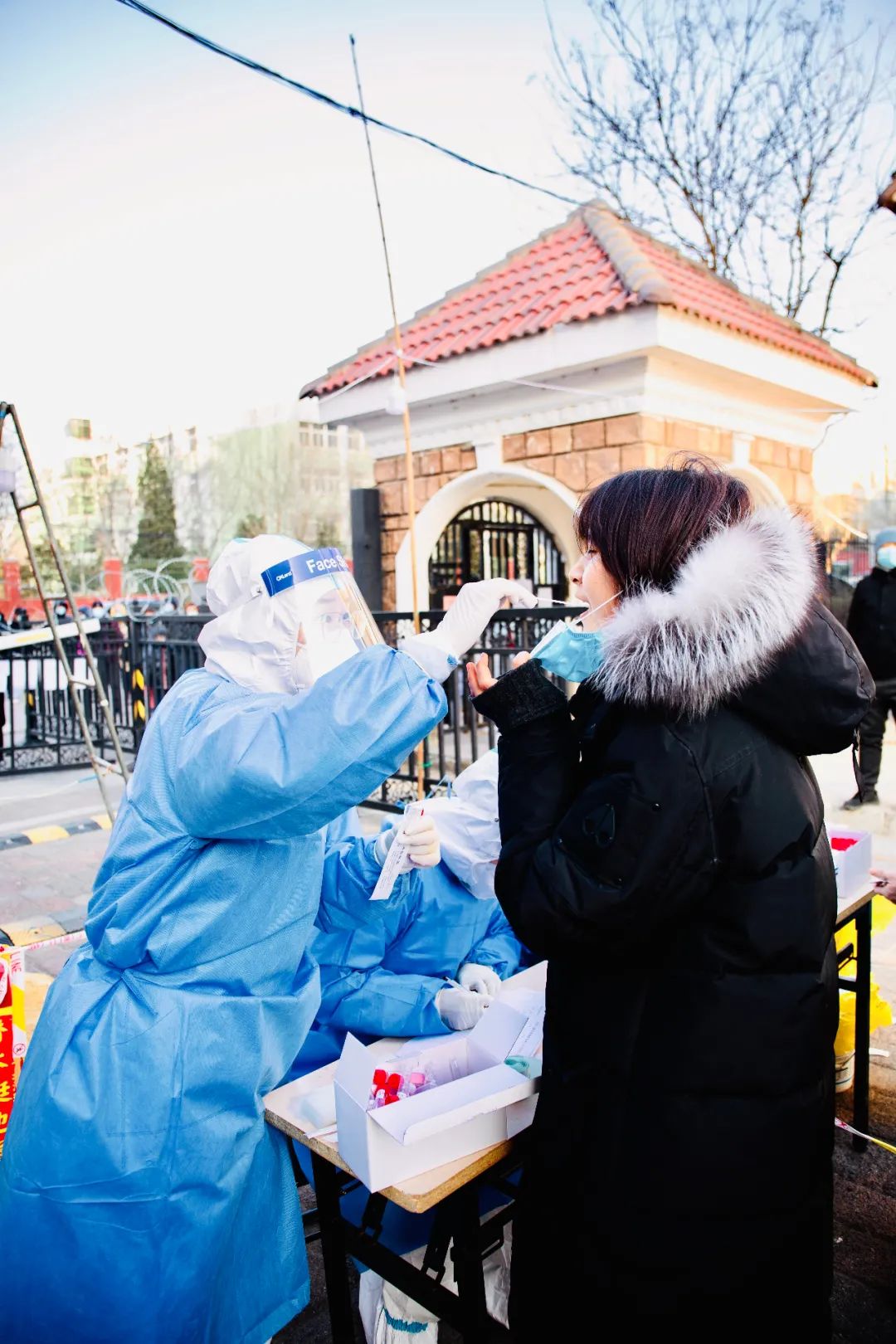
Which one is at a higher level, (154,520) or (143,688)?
(154,520)

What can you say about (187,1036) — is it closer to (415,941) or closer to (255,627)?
(255,627)

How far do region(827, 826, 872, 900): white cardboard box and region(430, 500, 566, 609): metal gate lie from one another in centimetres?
653

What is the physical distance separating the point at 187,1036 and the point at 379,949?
750 mm

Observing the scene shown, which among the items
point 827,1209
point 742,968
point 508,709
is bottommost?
point 827,1209

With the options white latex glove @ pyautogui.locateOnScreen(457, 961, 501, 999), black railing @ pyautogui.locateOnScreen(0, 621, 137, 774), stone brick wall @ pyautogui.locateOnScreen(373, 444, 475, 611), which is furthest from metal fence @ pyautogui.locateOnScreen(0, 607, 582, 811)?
white latex glove @ pyautogui.locateOnScreen(457, 961, 501, 999)

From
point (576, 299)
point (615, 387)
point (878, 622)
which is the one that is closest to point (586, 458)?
point (615, 387)

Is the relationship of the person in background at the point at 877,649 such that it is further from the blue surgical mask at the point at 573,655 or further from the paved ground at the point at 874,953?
the blue surgical mask at the point at 573,655

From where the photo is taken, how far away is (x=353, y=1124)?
1.42 metres

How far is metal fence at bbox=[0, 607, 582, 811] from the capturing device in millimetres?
6305

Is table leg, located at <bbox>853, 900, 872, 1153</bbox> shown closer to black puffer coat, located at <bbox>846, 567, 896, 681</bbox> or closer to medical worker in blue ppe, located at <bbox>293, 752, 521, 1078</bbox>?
medical worker in blue ppe, located at <bbox>293, 752, 521, 1078</bbox>

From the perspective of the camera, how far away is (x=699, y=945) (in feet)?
4.14

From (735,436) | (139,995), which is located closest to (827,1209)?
(139,995)

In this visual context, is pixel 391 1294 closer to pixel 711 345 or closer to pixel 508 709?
pixel 508 709

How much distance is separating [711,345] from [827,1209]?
22.6 feet
